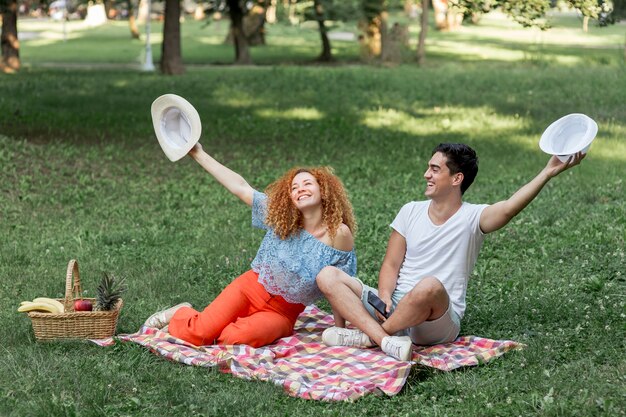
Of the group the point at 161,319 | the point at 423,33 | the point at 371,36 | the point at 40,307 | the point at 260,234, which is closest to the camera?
the point at 40,307

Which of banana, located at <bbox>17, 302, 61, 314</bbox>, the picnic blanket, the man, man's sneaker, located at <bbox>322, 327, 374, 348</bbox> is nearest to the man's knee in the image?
the man

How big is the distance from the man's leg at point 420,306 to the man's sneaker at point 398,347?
9 centimetres

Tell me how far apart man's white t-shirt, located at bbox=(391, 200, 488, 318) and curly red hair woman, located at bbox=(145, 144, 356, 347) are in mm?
380

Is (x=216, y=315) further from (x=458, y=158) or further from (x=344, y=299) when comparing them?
(x=458, y=158)

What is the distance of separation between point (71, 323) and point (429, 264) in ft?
7.10

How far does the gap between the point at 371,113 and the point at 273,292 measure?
454 inches

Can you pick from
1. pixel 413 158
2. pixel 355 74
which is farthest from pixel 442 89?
pixel 413 158

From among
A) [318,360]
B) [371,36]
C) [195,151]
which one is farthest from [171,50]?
[318,360]

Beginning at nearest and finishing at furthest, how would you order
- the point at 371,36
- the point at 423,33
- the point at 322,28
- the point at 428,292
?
the point at 428,292 < the point at 423,33 < the point at 322,28 < the point at 371,36

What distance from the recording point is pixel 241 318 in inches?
260

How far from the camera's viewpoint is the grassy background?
5.64 meters

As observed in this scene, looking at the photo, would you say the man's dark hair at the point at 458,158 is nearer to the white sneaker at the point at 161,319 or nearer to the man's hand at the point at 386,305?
the man's hand at the point at 386,305

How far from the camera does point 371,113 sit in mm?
17891

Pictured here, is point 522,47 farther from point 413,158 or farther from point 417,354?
point 417,354
